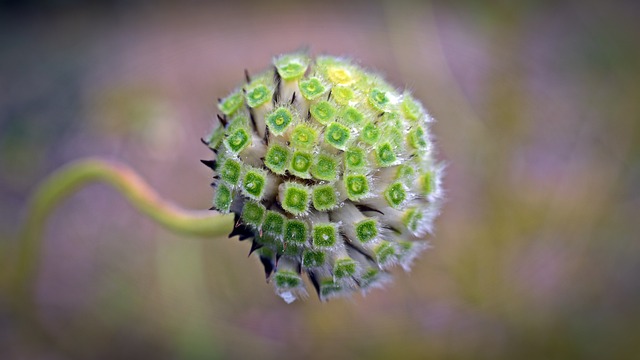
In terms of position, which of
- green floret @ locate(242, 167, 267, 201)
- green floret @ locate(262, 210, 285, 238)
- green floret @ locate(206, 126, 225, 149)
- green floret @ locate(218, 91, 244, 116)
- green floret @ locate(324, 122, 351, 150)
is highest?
green floret @ locate(218, 91, 244, 116)

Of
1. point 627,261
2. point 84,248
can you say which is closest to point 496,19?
point 627,261

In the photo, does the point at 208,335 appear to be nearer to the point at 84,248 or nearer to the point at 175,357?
the point at 175,357

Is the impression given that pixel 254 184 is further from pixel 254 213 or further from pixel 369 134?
pixel 369 134

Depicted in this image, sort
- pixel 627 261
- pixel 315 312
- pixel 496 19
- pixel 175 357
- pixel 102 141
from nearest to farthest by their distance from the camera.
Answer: pixel 175 357, pixel 315 312, pixel 627 261, pixel 102 141, pixel 496 19

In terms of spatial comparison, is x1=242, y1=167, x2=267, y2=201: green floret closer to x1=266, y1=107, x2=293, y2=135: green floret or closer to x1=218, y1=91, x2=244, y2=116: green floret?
x1=266, y1=107, x2=293, y2=135: green floret

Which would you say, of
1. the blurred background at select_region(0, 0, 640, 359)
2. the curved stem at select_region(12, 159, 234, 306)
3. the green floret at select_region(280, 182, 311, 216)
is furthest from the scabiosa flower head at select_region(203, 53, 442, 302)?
the blurred background at select_region(0, 0, 640, 359)

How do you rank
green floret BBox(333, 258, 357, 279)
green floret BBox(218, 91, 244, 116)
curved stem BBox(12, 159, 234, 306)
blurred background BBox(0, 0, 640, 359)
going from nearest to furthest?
green floret BBox(333, 258, 357, 279) < green floret BBox(218, 91, 244, 116) < curved stem BBox(12, 159, 234, 306) < blurred background BBox(0, 0, 640, 359)
